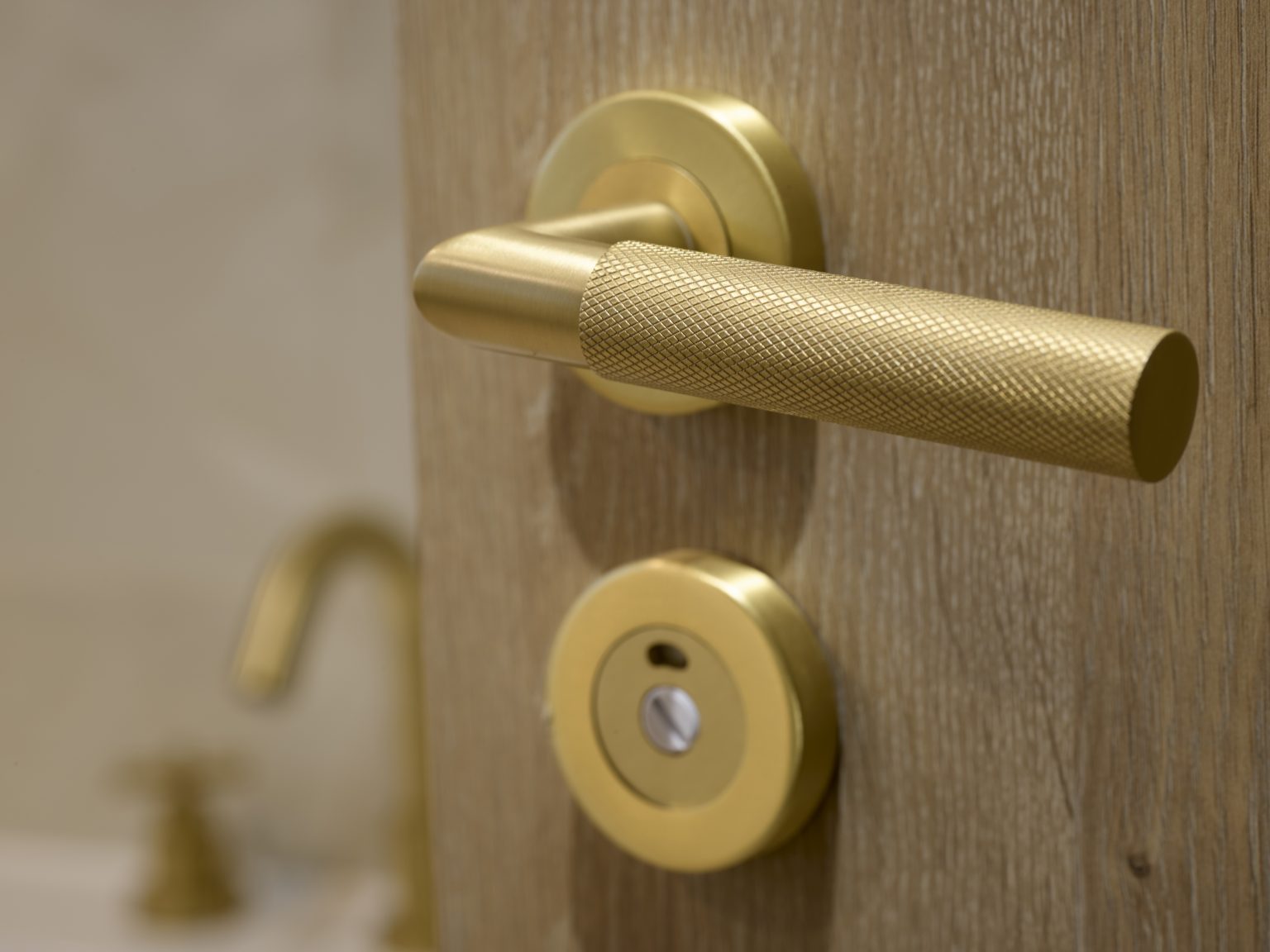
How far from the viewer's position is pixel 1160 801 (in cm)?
17

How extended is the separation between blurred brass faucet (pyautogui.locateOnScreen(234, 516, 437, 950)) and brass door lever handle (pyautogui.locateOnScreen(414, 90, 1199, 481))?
478mm

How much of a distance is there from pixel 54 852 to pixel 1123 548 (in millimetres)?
825

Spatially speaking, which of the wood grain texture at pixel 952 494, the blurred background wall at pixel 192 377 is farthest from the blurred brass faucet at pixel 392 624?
the wood grain texture at pixel 952 494

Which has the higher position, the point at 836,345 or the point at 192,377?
the point at 836,345

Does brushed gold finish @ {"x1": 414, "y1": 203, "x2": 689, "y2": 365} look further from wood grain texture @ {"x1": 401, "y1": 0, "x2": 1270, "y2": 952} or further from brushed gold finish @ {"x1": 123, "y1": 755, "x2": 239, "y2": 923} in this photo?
brushed gold finish @ {"x1": 123, "y1": 755, "x2": 239, "y2": 923}

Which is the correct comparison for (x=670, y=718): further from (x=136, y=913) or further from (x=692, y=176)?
(x=136, y=913)

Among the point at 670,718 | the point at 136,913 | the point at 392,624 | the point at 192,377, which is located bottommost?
the point at 136,913

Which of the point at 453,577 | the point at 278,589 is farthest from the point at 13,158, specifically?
the point at 453,577

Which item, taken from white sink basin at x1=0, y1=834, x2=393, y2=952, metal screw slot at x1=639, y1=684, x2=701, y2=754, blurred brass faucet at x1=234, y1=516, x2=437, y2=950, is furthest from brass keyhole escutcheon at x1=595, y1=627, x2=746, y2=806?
white sink basin at x1=0, y1=834, x2=393, y2=952

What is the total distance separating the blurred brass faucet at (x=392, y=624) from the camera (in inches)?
24.5

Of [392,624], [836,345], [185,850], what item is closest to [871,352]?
[836,345]

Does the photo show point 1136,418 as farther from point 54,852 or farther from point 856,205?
point 54,852

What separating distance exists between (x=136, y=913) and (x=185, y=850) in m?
0.06

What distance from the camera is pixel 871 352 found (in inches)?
5.2
